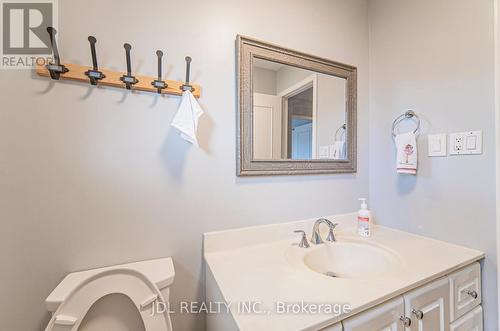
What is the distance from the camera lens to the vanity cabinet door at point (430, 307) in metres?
0.73

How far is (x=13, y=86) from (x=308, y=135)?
1.29m

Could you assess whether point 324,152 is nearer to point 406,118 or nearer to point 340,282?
point 406,118

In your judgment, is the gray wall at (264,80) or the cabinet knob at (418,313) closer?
the cabinet knob at (418,313)

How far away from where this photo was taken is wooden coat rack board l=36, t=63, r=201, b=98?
77cm

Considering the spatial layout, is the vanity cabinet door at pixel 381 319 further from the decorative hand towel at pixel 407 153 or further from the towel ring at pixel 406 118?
the towel ring at pixel 406 118

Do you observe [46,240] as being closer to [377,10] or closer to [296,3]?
[296,3]

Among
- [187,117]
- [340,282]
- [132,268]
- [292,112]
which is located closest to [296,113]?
[292,112]

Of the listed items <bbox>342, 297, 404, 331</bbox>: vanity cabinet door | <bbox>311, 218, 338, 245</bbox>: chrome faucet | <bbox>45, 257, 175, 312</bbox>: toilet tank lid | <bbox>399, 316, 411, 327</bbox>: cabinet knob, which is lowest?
<bbox>399, 316, 411, 327</bbox>: cabinet knob

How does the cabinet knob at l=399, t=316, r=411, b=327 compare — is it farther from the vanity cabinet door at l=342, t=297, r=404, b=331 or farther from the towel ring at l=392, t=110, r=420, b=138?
the towel ring at l=392, t=110, r=420, b=138

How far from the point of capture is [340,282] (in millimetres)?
729

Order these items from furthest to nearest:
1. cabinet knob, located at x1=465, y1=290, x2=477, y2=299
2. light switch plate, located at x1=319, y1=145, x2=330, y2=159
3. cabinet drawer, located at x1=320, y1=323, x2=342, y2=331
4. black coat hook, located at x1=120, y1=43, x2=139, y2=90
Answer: light switch plate, located at x1=319, y1=145, x2=330, y2=159, cabinet knob, located at x1=465, y1=290, x2=477, y2=299, black coat hook, located at x1=120, y1=43, x2=139, y2=90, cabinet drawer, located at x1=320, y1=323, x2=342, y2=331

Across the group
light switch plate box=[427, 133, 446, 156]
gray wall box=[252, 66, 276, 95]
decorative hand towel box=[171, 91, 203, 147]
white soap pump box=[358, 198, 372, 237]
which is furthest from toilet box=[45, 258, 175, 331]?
light switch plate box=[427, 133, 446, 156]

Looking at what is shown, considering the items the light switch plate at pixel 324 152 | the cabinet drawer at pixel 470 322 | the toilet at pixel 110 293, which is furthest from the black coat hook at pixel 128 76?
the cabinet drawer at pixel 470 322

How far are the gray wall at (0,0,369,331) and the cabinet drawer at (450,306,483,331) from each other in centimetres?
80
